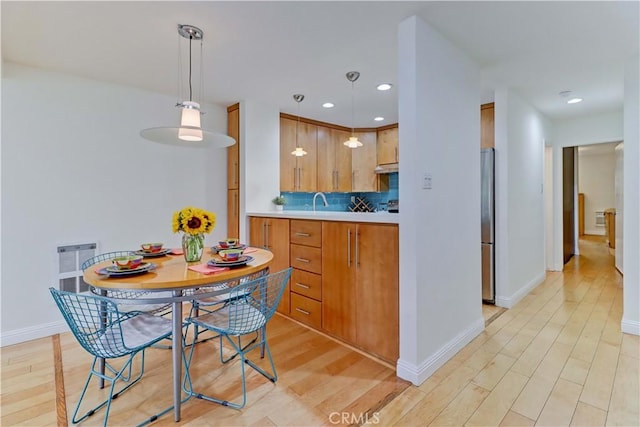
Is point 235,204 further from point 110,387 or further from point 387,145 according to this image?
point 387,145

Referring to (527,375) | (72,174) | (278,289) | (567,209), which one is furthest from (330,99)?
(567,209)

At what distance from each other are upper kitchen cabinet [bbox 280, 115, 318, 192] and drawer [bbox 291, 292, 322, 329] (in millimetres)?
1736

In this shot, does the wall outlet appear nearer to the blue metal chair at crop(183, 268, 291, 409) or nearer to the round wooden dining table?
the blue metal chair at crop(183, 268, 291, 409)

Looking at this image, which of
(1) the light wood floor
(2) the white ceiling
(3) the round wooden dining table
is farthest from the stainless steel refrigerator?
(3) the round wooden dining table

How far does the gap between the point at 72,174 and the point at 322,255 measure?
2.47m

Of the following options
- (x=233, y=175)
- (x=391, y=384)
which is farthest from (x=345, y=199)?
(x=391, y=384)

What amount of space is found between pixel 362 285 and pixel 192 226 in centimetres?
130

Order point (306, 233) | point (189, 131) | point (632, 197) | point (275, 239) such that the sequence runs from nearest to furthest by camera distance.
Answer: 1. point (189, 131)
2. point (632, 197)
3. point (306, 233)
4. point (275, 239)

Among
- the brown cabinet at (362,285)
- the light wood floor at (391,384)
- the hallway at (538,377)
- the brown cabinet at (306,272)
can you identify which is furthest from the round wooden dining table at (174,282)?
the hallway at (538,377)

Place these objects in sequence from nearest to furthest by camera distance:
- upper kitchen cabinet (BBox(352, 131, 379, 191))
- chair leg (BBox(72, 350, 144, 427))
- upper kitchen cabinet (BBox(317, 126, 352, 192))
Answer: chair leg (BBox(72, 350, 144, 427)) → upper kitchen cabinet (BBox(317, 126, 352, 192)) → upper kitchen cabinet (BBox(352, 131, 379, 191))

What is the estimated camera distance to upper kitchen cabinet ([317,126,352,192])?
15.7 feet

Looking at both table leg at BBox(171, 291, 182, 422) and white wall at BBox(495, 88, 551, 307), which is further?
white wall at BBox(495, 88, 551, 307)

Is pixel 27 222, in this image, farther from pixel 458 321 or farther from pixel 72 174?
pixel 458 321

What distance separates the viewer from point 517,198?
358 centimetres
